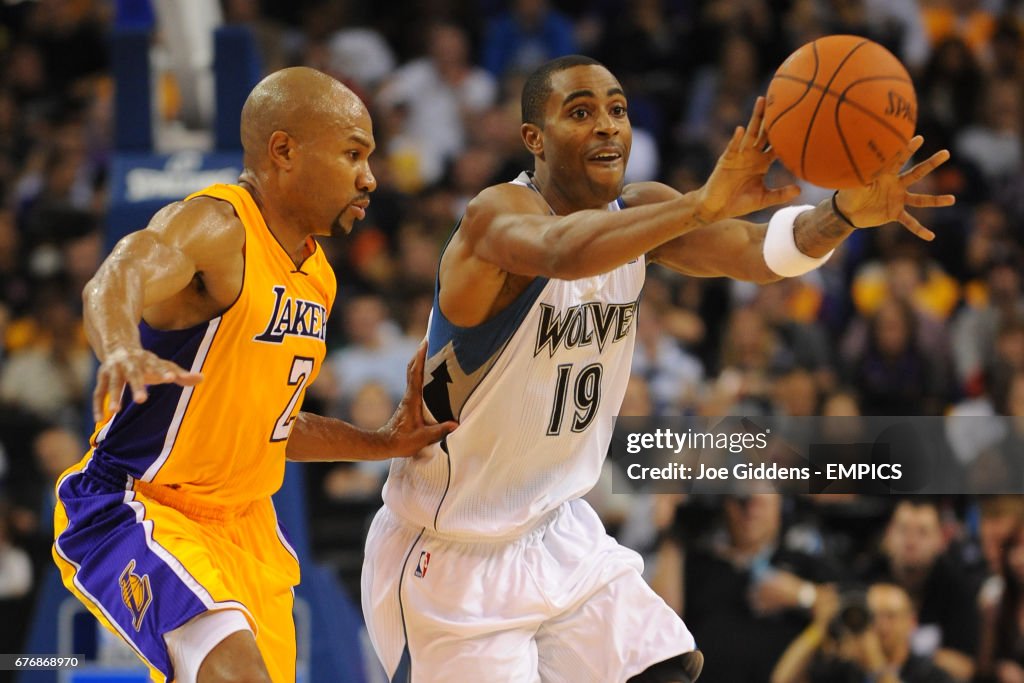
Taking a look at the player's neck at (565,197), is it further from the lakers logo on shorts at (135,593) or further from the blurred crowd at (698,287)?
the blurred crowd at (698,287)

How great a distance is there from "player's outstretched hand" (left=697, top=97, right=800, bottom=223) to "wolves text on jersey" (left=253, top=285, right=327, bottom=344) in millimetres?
1366

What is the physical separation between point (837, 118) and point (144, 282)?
1952 millimetres

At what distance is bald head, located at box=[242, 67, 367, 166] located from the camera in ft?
14.7

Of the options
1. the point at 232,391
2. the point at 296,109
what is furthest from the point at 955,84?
the point at 232,391

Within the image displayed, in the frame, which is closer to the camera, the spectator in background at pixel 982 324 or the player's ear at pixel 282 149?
the player's ear at pixel 282 149

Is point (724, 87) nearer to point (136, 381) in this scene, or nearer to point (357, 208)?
point (357, 208)

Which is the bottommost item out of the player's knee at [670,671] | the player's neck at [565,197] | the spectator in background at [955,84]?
the player's knee at [670,671]

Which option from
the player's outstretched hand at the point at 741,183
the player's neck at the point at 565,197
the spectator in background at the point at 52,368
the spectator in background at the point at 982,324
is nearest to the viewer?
the player's outstretched hand at the point at 741,183

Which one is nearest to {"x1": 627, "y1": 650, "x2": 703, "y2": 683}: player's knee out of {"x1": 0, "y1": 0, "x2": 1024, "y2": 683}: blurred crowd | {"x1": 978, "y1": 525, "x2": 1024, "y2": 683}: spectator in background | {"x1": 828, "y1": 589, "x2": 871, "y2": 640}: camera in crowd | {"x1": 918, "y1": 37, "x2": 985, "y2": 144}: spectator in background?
{"x1": 0, "y1": 0, "x2": 1024, "y2": 683}: blurred crowd

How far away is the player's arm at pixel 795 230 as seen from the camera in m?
4.13

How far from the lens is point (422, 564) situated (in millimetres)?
4707

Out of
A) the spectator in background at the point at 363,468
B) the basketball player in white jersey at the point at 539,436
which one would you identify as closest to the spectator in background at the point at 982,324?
the spectator in background at the point at 363,468

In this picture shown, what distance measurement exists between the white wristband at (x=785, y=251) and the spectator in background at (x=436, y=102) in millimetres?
7626

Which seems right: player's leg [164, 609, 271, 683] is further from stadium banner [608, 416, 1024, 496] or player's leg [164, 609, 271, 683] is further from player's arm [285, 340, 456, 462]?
stadium banner [608, 416, 1024, 496]
